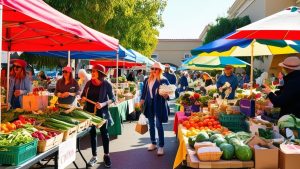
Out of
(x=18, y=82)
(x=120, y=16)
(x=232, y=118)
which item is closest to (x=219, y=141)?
(x=232, y=118)

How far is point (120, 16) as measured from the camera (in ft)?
61.6

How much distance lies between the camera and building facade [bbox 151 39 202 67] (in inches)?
2527

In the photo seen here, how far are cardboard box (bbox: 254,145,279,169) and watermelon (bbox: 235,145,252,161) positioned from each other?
7 centimetres

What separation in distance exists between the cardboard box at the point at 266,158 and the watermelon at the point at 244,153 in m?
0.07

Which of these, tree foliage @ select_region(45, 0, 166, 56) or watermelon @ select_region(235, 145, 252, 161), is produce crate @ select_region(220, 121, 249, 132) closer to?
watermelon @ select_region(235, 145, 252, 161)

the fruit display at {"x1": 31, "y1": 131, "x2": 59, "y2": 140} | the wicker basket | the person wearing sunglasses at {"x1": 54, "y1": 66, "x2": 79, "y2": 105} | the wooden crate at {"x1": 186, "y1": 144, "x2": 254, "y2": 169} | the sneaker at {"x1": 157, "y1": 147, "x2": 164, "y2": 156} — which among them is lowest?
the sneaker at {"x1": 157, "y1": 147, "x2": 164, "y2": 156}

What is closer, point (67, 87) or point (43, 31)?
point (43, 31)

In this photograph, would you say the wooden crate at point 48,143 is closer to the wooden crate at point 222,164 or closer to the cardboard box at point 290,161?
the wooden crate at point 222,164

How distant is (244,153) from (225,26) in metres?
33.1

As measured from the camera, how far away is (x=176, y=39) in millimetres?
63688

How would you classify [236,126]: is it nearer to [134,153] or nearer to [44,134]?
[134,153]

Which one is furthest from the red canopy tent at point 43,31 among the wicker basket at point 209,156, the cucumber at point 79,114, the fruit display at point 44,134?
the wicker basket at point 209,156

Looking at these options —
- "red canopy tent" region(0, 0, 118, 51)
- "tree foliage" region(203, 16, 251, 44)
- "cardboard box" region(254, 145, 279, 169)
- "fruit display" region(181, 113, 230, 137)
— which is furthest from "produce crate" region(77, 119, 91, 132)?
"tree foliage" region(203, 16, 251, 44)

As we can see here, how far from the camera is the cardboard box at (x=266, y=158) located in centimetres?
375
